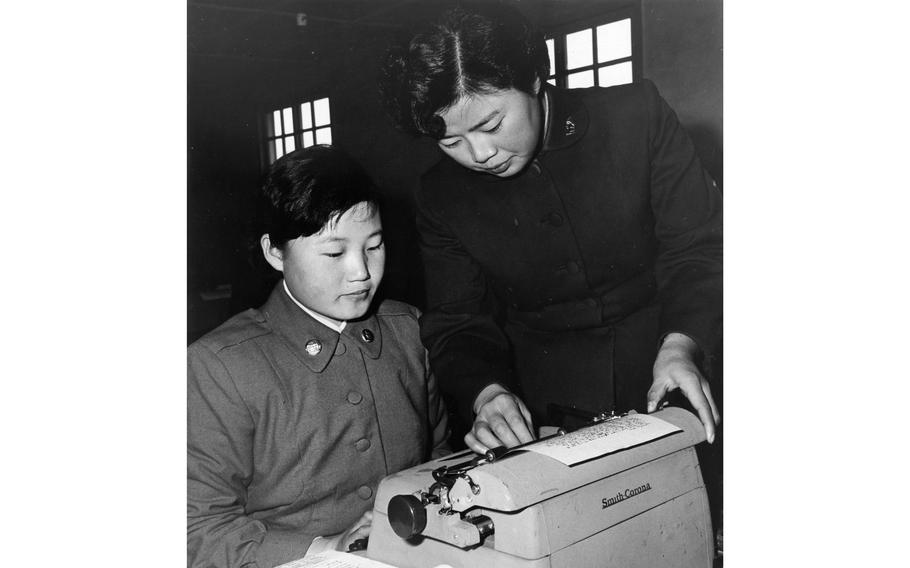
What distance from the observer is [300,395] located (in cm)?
169

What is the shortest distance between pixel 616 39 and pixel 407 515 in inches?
44.7

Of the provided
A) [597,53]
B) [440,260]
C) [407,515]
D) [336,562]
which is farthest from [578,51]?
[336,562]

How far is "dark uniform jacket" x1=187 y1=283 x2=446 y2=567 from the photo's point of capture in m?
1.63

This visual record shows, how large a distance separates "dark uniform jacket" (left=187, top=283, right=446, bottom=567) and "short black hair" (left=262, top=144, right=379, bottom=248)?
0.48ft

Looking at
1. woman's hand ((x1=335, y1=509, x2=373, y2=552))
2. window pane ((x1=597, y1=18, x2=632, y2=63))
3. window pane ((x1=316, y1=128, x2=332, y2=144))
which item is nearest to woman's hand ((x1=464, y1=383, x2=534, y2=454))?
woman's hand ((x1=335, y1=509, x2=373, y2=552))

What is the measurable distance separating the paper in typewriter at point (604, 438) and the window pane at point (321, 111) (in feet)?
2.70

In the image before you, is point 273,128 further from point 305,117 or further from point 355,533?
point 355,533

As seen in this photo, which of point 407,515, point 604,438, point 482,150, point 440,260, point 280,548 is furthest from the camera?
point 440,260

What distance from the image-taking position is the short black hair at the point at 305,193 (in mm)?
1670

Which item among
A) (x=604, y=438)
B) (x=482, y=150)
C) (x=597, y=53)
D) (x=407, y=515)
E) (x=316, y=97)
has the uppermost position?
(x=597, y=53)

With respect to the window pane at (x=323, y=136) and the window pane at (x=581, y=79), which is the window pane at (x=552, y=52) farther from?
the window pane at (x=323, y=136)

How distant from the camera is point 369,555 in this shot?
5.01 ft

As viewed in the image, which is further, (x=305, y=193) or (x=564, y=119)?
(x=564, y=119)
